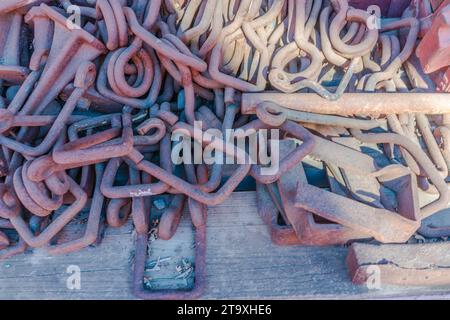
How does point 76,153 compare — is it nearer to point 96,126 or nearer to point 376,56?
point 96,126

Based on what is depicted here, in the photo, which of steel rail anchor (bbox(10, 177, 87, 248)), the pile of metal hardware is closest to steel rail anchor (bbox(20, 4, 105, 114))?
the pile of metal hardware

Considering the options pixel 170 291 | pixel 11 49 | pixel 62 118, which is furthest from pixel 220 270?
pixel 11 49

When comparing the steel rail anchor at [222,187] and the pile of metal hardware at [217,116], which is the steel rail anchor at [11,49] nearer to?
the pile of metal hardware at [217,116]

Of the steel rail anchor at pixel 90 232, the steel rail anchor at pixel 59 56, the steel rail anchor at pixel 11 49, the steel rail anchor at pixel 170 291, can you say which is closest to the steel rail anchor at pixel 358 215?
the steel rail anchor at pixel 170 291

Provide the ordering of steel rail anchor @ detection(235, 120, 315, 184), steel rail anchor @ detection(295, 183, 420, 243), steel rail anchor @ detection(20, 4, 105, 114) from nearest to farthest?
1. steel rail anchor @ detection(295, 183, 420, 243)
2. steel rail anchor @ detection(235, 120, 315, 184)
3. steel rail anchor @ detection(20, 4, 105, 114)

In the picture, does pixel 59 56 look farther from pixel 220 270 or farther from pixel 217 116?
pixel 220 270

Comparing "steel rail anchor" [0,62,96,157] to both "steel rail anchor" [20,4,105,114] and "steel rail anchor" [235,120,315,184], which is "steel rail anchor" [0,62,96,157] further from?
"steel rail anchor" [235,120,315,184]
